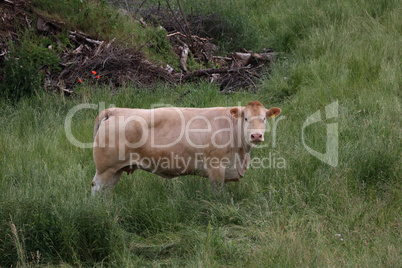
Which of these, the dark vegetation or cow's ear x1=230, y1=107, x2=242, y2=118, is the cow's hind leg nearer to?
cow's ear x1=230, y1=107, x2=242, y2=118

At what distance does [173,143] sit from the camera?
5539mm

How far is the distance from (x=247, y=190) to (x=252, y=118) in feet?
3.14

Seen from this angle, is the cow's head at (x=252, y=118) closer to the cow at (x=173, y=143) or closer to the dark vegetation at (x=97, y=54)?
the cow at (x=173, y=143)

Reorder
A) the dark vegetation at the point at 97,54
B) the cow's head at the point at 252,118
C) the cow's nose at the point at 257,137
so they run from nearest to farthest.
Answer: the cow's nose at the point at 257,137 → the cow's head at the point at 252,118 → the dark vegetation at the point at 97,54

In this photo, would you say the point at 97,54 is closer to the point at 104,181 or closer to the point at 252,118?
the point at 104,181

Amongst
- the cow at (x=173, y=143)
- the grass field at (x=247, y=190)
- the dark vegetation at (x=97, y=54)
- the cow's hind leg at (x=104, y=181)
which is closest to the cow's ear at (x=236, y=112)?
the cow at (x=173, y=143)

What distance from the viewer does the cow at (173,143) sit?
5.45 metres

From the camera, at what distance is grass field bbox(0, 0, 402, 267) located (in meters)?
4.30

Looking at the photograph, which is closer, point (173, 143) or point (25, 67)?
point (173, 143)

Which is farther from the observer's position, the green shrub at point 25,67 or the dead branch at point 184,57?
the dead branch at point 184,57

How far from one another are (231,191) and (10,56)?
547cm

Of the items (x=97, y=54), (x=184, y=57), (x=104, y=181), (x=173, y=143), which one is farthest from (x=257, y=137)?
(x=184, y=57)

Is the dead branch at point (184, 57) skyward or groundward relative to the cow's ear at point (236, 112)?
skyward

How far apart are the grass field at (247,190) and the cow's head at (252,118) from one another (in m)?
0.67
